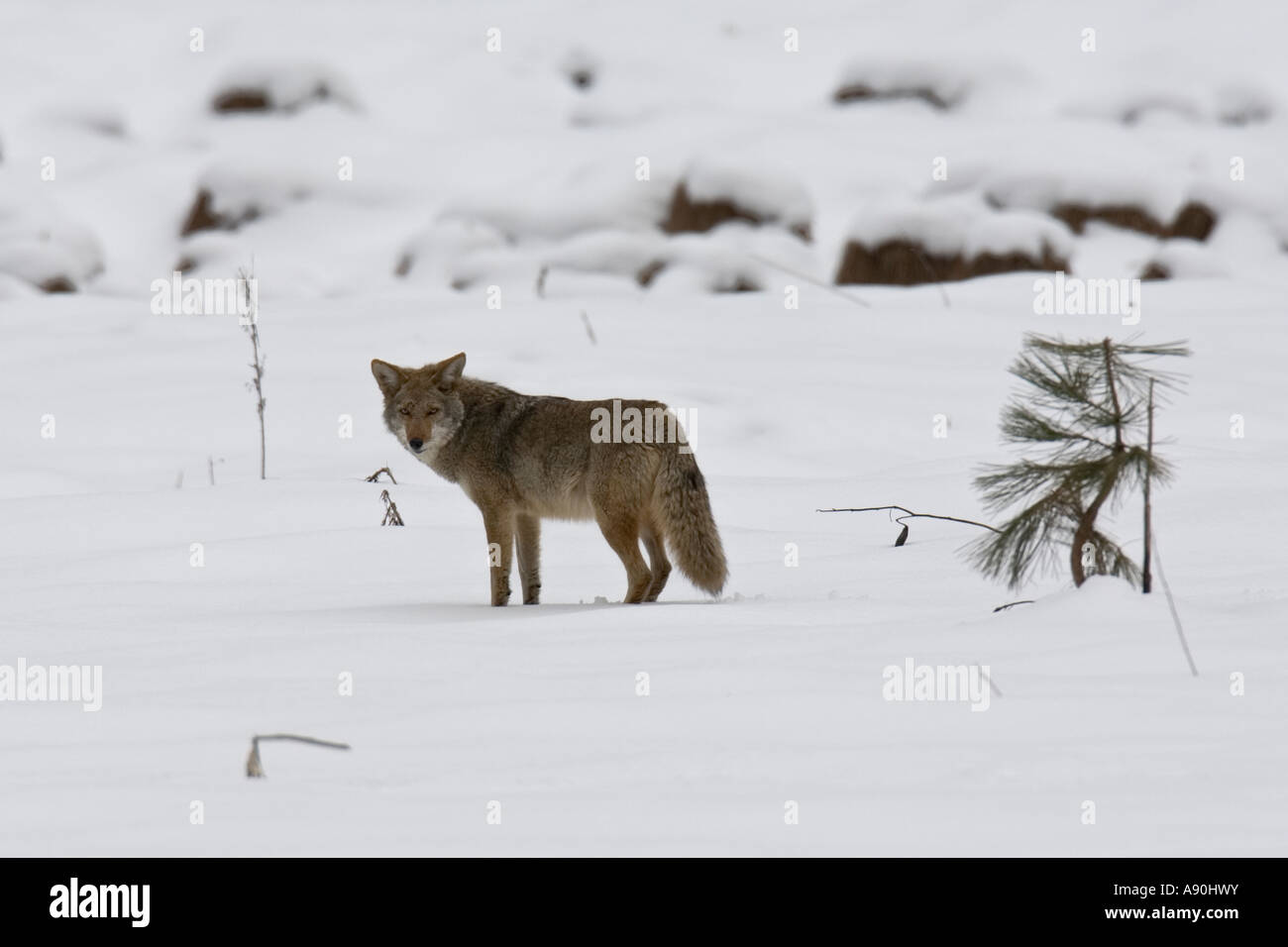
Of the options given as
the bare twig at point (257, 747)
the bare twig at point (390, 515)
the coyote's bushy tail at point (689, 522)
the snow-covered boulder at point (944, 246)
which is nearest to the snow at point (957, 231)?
the snow-covered boulder at point (944, 246)

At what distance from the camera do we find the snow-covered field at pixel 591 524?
8.59 feet

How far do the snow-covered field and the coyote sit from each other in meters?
0.26

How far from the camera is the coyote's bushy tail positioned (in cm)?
509

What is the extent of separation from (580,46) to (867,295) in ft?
51.4

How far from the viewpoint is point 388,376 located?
5.83 metres

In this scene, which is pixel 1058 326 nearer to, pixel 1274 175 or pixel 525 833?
pixel 525 833

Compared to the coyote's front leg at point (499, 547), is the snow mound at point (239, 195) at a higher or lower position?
higher

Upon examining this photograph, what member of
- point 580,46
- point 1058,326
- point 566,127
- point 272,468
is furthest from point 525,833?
point 580,46

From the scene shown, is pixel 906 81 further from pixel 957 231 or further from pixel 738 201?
pixel 957 231

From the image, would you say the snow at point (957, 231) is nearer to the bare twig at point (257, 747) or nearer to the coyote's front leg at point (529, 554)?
the coyote's front leg at point (529, 554)

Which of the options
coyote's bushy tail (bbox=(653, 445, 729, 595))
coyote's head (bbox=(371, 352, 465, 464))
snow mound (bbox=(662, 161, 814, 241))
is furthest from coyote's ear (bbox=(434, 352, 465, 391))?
snow mound (bbox=(662, 161, 814, 241))

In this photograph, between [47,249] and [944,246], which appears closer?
[944,246]

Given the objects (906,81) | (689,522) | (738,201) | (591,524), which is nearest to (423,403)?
(689,522)

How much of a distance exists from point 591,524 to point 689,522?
3047 millimetres
